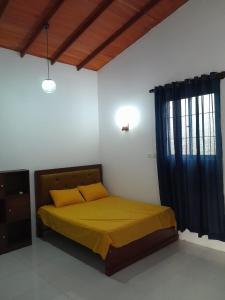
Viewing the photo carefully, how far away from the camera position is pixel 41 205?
3885mm

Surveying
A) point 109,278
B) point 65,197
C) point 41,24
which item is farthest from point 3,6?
point 109,278

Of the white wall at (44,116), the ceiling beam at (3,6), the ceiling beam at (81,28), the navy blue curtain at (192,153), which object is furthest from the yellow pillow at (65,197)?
the ceiling beam at (3,6)

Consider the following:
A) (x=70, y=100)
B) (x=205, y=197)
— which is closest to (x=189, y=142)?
(x=205, y=197)

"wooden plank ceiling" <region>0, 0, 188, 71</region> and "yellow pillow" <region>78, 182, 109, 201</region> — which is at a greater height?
"wooden plank ceiling" <region>0, 0, 188, 71</region>

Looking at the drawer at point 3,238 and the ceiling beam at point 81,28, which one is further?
the drawer at point 3,238

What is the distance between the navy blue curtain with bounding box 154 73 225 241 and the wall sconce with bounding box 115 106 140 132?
553mm

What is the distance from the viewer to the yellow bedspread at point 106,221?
8.91 feet

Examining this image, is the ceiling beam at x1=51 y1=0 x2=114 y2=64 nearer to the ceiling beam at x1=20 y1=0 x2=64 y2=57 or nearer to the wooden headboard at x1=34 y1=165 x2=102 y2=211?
the ceiling beam at x1=20 y1=0 x2=64 y2=57

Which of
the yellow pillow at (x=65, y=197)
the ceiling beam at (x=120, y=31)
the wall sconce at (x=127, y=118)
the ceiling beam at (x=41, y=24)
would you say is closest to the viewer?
the ceiling beam at (x=41, y=24)

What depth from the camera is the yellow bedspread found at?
8.91 feet

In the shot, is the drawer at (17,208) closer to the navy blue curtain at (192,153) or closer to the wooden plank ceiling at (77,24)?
the navy blue curtain at (192,153)

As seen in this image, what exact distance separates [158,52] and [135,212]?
2.44 meters

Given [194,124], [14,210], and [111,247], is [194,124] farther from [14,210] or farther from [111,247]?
[14,210]

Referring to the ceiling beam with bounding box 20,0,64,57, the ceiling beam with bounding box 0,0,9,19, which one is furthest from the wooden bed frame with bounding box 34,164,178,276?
the ceiling beam with bounding box 0,0,9,19
